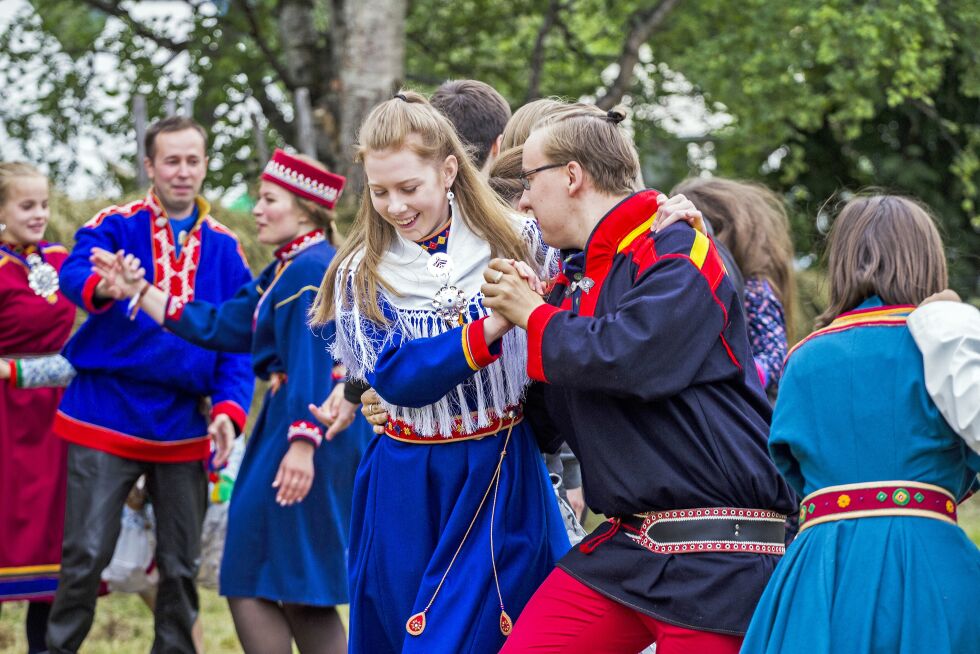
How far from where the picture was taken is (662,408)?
2.92m

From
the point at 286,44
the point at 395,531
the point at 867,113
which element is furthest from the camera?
the point at 286,44

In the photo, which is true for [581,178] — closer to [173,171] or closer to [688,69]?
[173,171]

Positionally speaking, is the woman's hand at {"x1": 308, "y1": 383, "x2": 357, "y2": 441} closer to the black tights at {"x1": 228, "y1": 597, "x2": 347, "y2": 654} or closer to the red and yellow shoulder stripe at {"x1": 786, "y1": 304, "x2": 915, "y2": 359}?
the black tights at {"x1": 228, "y1": 597, "x2": 347, "y2": 654}

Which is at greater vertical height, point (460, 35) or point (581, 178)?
point (460, 35)

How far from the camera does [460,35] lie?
14.9 meters

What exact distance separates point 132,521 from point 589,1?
34.1 feet

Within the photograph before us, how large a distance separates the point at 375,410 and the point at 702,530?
100 centimetres

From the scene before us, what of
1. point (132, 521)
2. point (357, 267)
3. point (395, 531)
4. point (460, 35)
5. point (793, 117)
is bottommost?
point (132, 521)

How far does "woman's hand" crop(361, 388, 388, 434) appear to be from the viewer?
11.3 ft

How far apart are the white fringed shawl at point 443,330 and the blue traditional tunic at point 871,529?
2.39 ft

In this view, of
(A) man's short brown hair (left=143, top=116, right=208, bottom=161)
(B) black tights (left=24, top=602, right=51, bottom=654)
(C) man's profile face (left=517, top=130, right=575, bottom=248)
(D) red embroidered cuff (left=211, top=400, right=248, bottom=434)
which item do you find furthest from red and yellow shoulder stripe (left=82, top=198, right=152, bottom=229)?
(C) man's profile face (left=517, top=130, right=575, bottom=248)

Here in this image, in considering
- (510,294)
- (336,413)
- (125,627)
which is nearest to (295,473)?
(336,413)

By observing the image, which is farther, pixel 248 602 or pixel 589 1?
pixel 589 1

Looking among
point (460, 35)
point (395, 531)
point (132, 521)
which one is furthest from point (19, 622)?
point (460, 35)
